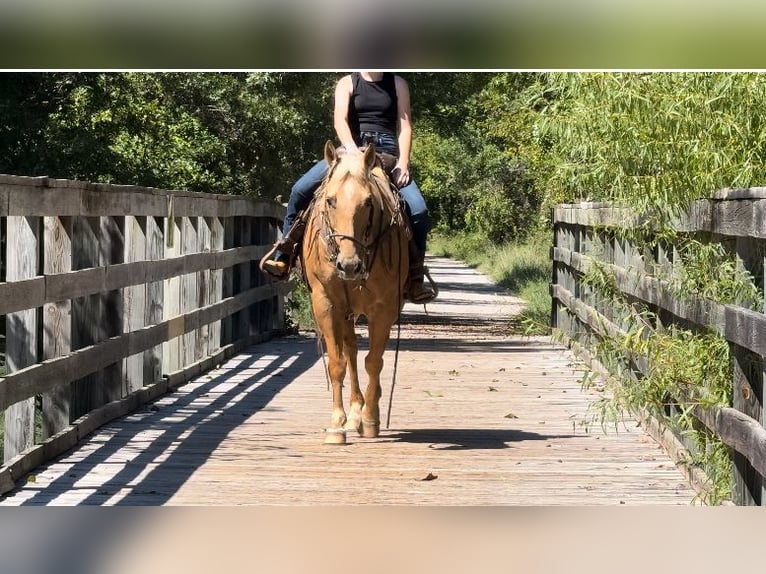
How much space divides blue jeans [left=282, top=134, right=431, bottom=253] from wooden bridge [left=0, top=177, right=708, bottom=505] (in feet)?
3.69

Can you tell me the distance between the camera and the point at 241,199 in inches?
529

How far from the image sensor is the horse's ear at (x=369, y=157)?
780 cm

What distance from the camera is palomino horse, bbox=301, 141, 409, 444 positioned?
7668 millimetres

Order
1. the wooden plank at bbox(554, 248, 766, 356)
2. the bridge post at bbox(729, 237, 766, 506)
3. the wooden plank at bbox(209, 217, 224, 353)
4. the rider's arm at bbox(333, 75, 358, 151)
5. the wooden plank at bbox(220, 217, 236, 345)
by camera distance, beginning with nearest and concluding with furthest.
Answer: the wooden plank at bbox(554, 248, 766, 356) < the bridge post at bbox(729, 237, 766, 506) < the rider's arm at bbox(333, 75, 358, 151) < the wooden plank at bbox(209, 217, 224, 353) < the wooden plank at bbox(220, 217, 236, 345)

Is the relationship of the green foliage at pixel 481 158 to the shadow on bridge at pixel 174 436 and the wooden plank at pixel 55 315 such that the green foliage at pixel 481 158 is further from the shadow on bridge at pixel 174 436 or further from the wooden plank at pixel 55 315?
the wooden plank at pixel 55 315

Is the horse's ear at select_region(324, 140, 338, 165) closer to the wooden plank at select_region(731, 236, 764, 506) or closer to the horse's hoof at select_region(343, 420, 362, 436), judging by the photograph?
the horse's hoof at select_region(343, 420, 362, 436)

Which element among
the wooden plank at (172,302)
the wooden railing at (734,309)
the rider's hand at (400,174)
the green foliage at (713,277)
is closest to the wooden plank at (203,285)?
the wooden plank at (172,302)

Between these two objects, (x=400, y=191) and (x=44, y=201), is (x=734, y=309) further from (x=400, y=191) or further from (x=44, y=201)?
(x=44, y=201)

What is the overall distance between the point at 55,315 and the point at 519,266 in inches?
925

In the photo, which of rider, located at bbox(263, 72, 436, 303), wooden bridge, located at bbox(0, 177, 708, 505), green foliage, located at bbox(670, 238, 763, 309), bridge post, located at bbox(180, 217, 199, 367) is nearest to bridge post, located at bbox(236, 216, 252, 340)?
wooden bridge, located at bbox(0, 177, 708, 505)

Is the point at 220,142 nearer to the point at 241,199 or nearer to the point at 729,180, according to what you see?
the point at 241,199

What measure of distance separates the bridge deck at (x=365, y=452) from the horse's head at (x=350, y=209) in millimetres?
1083

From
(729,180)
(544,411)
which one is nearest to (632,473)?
(729,180)
